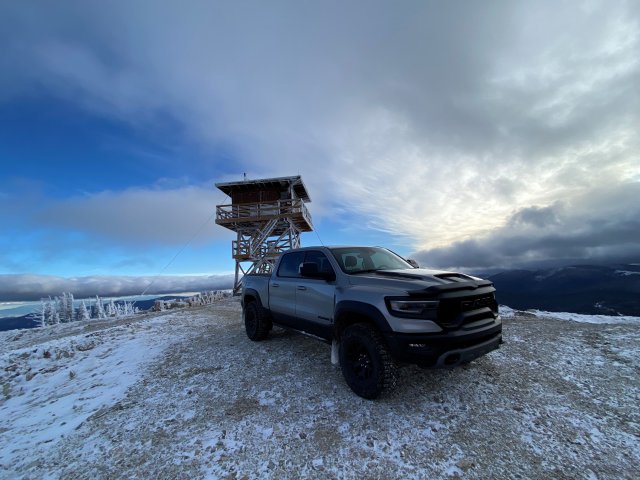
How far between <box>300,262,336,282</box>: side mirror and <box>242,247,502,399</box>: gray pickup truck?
2 centimetres

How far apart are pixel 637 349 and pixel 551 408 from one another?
11.7 ft

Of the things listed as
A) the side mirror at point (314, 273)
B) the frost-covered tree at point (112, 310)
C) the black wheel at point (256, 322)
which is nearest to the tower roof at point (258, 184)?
the black wheel at point (256, 322)

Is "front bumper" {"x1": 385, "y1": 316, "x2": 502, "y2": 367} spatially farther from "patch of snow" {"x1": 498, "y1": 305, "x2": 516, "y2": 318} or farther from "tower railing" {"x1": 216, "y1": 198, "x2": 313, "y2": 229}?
"tower railing" {"x1": 216, "y1": 198, "x2": 313, "y2": 229}

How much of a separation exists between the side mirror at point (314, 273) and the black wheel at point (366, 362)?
983 millimetres

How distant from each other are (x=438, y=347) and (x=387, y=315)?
72 cm

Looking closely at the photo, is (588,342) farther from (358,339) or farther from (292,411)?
(292,411)

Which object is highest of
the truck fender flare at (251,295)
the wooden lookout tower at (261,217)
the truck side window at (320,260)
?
the wooden lookout tower at (261,217)

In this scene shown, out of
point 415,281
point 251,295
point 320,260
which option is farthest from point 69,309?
point 415,281

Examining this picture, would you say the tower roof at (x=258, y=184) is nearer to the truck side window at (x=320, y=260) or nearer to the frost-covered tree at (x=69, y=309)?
the truck side window at (x=320, y=260)

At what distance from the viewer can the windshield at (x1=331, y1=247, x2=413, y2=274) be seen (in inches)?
199

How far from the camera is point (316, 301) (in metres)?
5.16

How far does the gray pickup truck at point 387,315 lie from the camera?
11.7 feet

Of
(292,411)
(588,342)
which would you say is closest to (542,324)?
(588,342)

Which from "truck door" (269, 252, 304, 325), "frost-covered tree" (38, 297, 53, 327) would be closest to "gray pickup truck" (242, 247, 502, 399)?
"truck door" (269, 252, 304, 325)
